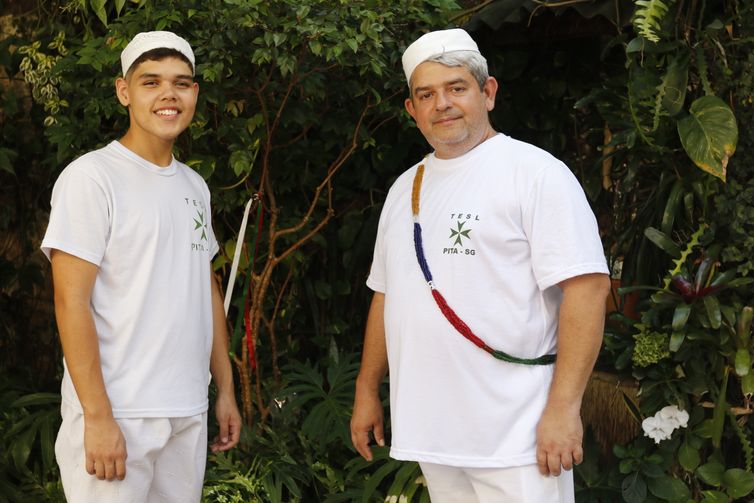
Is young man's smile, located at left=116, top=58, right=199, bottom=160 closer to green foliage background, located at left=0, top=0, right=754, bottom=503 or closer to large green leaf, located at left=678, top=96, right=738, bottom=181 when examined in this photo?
green foliage background, located at left=0, top=0, right=754, bottom=503

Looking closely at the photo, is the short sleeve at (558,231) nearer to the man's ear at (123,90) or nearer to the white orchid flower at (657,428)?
the man's ear at (123,90)

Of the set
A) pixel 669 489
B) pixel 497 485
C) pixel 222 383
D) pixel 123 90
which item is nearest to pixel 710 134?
pixel 669 489

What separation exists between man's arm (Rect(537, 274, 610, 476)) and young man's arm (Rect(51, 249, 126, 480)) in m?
0.99

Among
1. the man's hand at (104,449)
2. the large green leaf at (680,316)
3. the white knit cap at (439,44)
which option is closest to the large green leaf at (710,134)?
the large green leaf at (680,316)

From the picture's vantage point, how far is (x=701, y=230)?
345 centimetres

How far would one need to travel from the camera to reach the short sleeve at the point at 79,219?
2377mm

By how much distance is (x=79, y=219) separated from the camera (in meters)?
2.39

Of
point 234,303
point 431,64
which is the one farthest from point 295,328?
point 431,64

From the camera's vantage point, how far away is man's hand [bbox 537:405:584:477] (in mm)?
2316

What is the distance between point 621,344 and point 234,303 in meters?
1.89

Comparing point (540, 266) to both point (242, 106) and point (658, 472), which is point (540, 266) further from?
point (242, 106)

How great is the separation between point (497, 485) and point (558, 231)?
0.61m

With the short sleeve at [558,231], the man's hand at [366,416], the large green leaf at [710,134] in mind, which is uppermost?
the large green leaf at [710,134]

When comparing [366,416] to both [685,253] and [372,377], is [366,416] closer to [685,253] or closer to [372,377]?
[372,377]
